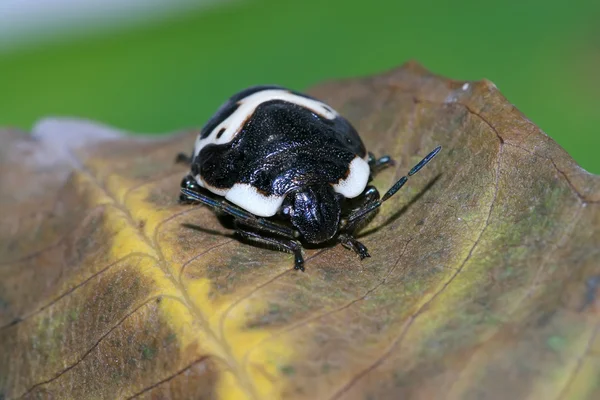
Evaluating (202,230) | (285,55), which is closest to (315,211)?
(202,230)

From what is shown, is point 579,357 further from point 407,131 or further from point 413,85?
point 413,85

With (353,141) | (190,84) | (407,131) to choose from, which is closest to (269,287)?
(353,141)

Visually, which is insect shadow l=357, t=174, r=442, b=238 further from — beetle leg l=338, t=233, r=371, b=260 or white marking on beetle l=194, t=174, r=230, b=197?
white marking on beetle l=194, t=174, r=230, b=197

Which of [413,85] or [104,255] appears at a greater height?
[413,85]

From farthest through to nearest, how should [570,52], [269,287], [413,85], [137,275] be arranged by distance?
→ 1. [570,52]
2. [413,85]
3. [137,275]
4. [269,287]

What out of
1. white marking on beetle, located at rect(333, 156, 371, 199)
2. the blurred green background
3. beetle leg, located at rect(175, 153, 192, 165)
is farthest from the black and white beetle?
the blurred green background

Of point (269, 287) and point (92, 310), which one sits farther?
point (92, 310)

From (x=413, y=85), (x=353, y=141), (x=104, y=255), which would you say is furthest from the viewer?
(x=413, y=85)

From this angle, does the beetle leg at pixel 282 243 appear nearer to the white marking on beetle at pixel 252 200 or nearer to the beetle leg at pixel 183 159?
the white marking on beetle at pixel 252 200
